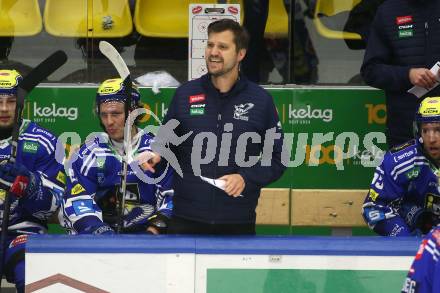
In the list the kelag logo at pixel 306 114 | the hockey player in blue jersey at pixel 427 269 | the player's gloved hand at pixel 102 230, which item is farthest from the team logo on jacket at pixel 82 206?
the hockey player in blue jersey at pixel 427 269

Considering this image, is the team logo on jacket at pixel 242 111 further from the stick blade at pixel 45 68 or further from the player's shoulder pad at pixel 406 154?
the player's shoulder pad at pixel 406 154

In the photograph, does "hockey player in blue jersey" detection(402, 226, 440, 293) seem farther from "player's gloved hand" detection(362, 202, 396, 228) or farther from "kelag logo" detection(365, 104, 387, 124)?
"kelag logo" detection(365, 104, 387, 124)

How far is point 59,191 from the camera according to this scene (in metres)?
6.37

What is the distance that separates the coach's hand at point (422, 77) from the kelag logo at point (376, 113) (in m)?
0.84

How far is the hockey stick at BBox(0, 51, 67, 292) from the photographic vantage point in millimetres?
5871

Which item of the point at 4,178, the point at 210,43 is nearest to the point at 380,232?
the point at 210,43

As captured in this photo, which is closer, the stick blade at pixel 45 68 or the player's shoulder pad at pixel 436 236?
the player's shoulder pad at pixel 436 236

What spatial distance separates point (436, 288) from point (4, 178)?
288 cm

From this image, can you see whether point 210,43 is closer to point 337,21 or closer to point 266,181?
point 266,181

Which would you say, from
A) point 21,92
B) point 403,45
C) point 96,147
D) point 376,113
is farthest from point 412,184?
point 21,92

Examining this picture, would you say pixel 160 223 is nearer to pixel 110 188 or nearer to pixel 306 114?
pixel 110 188

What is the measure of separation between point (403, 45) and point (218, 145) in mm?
1919

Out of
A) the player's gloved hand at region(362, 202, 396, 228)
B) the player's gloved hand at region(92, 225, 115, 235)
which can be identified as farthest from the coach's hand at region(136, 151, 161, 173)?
the player's gloved hand at region(362, 202, 396, 228)

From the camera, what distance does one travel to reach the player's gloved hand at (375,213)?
630cm
